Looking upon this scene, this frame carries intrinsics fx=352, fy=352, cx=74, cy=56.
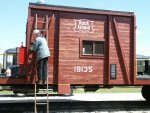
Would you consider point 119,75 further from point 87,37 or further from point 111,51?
point 87,37

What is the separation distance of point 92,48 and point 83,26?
0.85 metres

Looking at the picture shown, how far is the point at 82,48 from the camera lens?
12430 mm

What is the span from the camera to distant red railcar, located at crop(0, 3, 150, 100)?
39.2 ft

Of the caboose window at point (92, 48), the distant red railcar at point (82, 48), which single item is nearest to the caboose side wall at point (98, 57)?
the distant red railcar at point (82, 48)

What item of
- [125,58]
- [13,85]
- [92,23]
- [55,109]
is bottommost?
[55,109]

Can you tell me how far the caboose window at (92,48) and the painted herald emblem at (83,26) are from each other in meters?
0.43

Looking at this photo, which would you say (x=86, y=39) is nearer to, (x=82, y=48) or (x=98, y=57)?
(x=82, y=48)

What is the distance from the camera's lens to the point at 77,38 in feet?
40.6

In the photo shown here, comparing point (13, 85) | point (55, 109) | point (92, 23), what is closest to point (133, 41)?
point (92, 23)

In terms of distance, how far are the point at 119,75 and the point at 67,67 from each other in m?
1.99

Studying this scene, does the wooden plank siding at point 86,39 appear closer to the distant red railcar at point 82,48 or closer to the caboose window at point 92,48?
the distant red railcar at point 82,48

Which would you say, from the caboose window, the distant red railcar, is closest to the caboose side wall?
the distant red railcar

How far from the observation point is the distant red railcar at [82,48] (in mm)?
11953

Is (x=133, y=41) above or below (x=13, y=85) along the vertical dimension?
above
